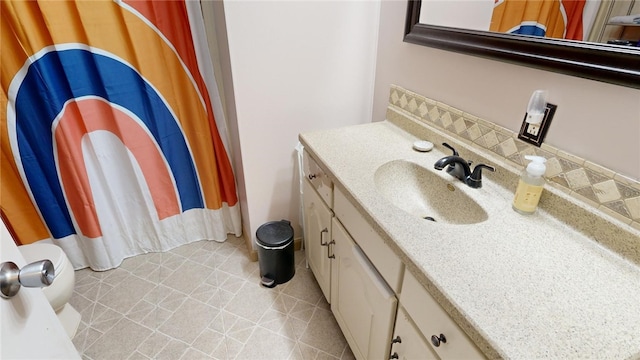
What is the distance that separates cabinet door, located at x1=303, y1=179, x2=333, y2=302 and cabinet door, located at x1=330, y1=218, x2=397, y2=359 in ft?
0.21

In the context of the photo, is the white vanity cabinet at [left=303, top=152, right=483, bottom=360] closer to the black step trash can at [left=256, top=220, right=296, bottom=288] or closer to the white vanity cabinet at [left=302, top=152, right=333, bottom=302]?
the white vanity cabinet at [left=302, top=152, right=333, bottom=302]

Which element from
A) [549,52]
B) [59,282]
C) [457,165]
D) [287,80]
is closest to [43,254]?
[59,282]

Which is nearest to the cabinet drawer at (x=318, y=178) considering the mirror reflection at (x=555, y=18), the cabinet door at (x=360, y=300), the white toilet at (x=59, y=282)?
the cabinet door at (x=360, y=300)

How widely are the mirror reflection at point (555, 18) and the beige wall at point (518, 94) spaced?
102 millimetres

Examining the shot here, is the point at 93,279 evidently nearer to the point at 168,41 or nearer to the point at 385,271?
the point at 168,41

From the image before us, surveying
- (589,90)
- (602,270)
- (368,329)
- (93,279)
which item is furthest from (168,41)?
(602,270)

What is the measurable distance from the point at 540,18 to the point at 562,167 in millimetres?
432

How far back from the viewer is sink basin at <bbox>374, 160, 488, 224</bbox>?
114cm

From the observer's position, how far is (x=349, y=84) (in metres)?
1.76

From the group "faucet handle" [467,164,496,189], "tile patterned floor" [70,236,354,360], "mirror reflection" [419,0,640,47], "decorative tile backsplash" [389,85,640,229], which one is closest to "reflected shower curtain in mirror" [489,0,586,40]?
"mirror reflection" [419,0,640,47]

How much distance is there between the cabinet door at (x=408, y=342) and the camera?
2.76 feet

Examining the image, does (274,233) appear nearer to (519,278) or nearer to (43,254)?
(43,254)

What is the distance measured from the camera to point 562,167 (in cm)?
93

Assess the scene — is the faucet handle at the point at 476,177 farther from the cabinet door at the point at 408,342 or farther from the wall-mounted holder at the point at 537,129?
the cabinet door at the point at 408,342
